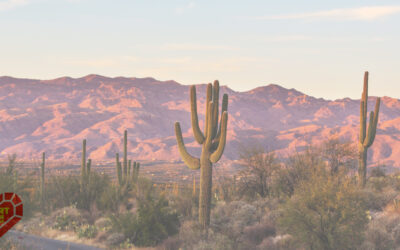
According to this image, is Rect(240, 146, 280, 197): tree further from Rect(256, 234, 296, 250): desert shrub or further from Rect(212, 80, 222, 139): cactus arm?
Rect(256, 234, 296, 250): desert shrub

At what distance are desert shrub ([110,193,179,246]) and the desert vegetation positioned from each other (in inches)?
1.4

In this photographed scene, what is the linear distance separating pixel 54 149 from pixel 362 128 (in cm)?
15083

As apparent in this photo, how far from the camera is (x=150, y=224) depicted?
1892 centimetres

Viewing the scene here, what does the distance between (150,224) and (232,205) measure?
402 cm

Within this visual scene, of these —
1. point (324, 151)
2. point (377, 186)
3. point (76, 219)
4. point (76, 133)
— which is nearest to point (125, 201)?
point (76, 219)

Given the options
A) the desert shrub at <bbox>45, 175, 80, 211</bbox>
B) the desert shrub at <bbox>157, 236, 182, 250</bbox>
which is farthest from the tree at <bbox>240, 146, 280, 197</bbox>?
the desert shrub at <bbox>45, 175, 80, 211</bbox>

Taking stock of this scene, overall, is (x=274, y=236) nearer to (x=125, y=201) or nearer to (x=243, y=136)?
(x=125, y=201)

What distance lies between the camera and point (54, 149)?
168125mm

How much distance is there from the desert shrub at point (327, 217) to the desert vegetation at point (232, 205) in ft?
0.10

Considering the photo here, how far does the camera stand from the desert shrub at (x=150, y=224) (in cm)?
1873

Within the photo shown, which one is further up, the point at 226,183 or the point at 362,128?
the point at 362,128

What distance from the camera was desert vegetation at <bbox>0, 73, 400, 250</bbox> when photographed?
15.7m

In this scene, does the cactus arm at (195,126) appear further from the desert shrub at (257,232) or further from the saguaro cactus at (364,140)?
the saguaro cactus at (364,140)

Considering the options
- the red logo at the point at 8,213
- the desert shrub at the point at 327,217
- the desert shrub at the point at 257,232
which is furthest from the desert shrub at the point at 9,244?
the desert shrub at the point at 327,217
